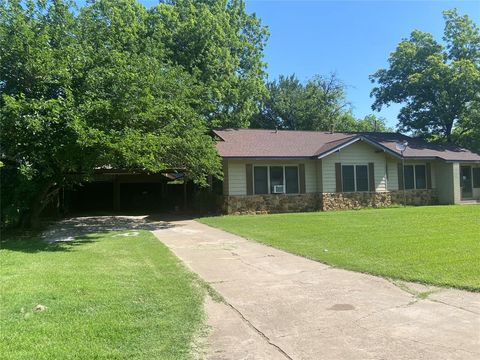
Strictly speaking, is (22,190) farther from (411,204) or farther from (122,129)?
(411,204)

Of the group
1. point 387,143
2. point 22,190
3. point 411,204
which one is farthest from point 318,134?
point 22,190

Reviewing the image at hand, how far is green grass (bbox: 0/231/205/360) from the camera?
447 centimetres

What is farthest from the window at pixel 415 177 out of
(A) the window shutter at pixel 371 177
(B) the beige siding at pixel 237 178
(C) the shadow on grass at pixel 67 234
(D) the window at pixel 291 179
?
(C) the shadow on grass at pixel 67 234

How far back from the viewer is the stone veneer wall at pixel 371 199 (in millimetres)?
22719

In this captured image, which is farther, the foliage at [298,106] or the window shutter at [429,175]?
the foliage at [298,106]

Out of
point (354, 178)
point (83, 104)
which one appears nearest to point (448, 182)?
point (354, 178)

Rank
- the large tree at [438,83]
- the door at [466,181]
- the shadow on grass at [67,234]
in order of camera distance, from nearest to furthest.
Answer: the shadow on grass at [67,234] → the door at [466,181] → the large tree at [438,83]

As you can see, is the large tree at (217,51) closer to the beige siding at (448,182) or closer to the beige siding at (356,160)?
the beige siding at (356,160)

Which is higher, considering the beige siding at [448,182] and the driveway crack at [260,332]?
the beige siding at [448,182]

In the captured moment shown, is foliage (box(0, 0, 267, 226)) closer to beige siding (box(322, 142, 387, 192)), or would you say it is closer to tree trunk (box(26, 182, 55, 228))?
tree trunk (box(26, 182, 55, 228))

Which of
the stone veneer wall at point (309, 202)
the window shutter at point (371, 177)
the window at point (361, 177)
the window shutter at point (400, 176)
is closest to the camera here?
the stone veneer wall at point (309, 202)

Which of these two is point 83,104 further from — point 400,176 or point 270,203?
point 400,176

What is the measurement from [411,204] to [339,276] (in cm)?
1907

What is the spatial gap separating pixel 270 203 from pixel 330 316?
54.2ft
